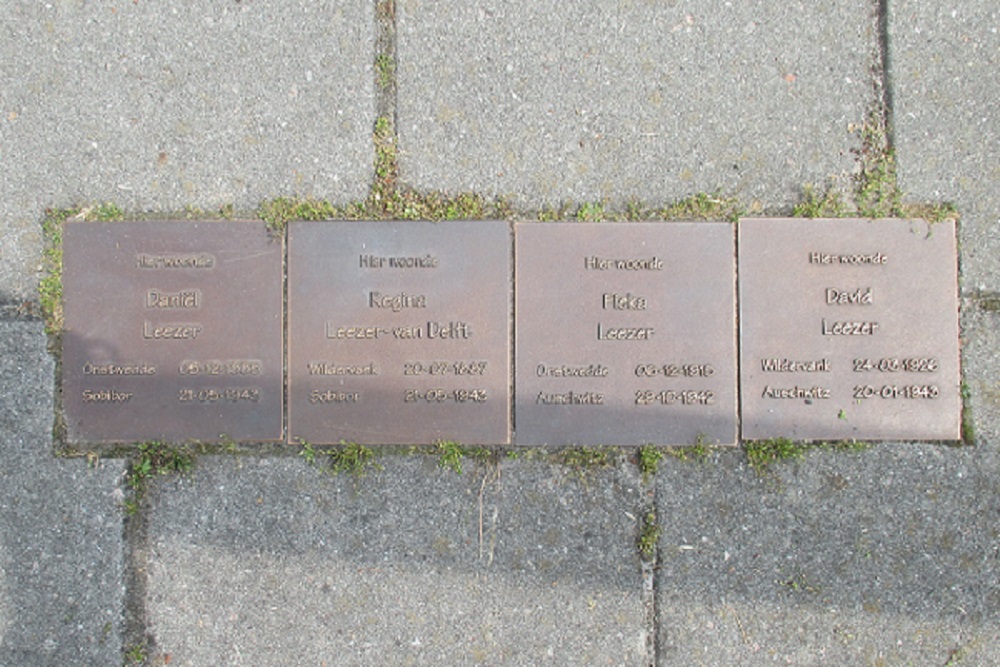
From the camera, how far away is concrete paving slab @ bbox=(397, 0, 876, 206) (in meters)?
2.87

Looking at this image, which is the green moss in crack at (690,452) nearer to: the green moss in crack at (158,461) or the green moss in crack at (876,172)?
the green moss in crack at (876,172)

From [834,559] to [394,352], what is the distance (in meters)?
1.93

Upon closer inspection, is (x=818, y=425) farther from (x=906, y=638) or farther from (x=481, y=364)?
(x=481, y=364)

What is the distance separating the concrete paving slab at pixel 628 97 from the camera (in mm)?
2873

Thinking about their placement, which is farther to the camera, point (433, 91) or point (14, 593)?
point (433, 91)

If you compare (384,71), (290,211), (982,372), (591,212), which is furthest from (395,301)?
(982,372)

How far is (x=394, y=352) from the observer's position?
9.01 ft

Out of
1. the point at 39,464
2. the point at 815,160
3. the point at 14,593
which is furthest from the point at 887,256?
the point at 14,593

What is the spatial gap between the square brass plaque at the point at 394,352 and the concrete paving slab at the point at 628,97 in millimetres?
459

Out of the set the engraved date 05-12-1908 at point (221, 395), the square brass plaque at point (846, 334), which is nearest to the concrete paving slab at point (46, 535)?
the engraved date 05-12-1908 at point (221, 395)

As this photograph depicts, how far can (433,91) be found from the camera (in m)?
2.89

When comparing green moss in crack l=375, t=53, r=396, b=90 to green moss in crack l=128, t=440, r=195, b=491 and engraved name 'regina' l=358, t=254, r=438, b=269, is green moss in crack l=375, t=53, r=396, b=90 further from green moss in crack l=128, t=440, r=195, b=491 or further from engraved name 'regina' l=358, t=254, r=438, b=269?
green moss in crack l=128, t=440, r=195, b=491

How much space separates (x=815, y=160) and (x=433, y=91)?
161cm

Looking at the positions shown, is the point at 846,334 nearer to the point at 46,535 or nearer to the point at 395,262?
the point at 395,262
